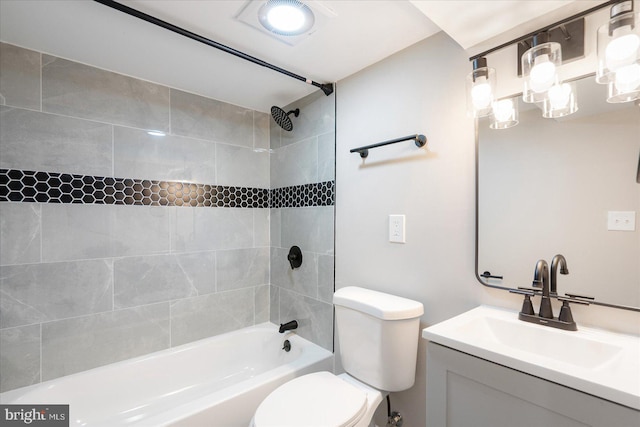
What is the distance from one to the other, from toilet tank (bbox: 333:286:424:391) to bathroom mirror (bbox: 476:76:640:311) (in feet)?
1.25

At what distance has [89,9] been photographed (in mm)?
1245

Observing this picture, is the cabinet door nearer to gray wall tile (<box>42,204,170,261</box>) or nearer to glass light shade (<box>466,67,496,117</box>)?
glass light shade (<box>466,67,496,117</box>)

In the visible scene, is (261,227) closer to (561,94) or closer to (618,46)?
(561,94)

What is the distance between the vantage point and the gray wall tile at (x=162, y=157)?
1812 millimetres

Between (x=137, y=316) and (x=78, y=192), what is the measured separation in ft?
2.73

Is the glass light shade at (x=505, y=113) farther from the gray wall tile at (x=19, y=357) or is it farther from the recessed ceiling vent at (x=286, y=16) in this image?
the gray wall tile at (x=19, y=357)

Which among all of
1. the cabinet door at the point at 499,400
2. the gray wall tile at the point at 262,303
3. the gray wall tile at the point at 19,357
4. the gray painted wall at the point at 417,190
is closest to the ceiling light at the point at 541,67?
the gray painted wall at the point at 417,190

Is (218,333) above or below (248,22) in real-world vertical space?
below

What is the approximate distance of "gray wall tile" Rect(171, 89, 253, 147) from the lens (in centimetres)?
203

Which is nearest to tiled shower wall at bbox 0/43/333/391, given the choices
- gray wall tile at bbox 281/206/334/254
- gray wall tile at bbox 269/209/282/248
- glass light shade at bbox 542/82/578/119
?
gray wall tile at bbox 269/209/282/248

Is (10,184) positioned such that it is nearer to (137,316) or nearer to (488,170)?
(137,316)

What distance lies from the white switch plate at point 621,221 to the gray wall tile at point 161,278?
2.15 metres

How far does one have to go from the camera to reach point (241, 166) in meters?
2.33

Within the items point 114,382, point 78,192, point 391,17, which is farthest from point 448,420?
point 78,192
